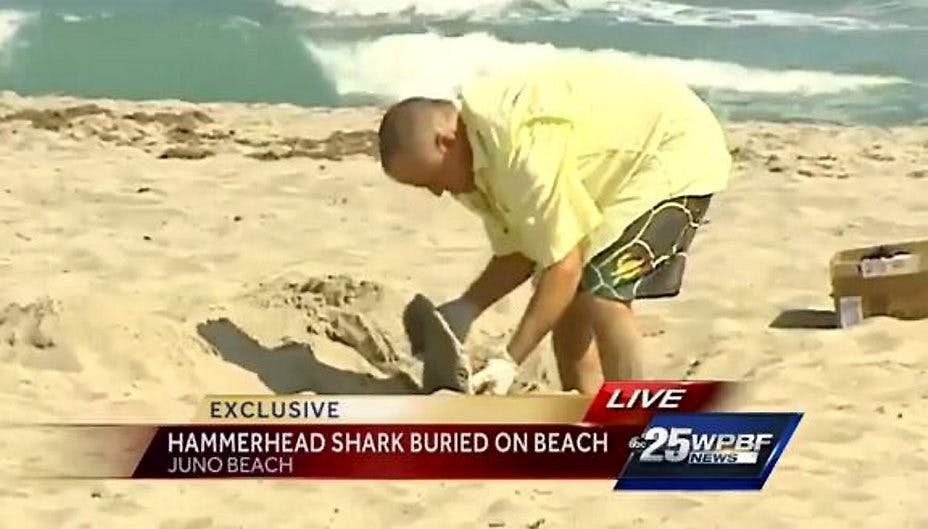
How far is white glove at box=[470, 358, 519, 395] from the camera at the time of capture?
134 inches

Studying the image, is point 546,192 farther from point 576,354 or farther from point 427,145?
point 576,354

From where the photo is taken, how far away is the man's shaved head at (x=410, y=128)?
337cm

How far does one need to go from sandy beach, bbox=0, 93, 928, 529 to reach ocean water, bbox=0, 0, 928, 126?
2.05 m

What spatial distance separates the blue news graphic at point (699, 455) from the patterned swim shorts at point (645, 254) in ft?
0.97

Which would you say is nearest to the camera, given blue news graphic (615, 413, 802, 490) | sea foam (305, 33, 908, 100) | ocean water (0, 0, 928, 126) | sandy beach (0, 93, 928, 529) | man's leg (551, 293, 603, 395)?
sandy beach (0, 93, 928, 529)

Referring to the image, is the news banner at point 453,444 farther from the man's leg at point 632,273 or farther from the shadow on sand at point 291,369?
the shadow on sand at point 291,369

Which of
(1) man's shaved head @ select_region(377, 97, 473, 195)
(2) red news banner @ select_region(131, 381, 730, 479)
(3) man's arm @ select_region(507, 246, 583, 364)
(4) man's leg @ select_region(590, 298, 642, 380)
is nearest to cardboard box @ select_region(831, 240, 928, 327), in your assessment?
(4) man's leg @ select_region(590, 298, 642, 380)

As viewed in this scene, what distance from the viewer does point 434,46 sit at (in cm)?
963

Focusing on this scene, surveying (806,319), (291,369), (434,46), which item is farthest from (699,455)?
(434,46)

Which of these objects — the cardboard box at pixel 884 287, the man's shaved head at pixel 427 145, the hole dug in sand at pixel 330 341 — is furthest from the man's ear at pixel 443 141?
the cardboard box at pixel 884 287

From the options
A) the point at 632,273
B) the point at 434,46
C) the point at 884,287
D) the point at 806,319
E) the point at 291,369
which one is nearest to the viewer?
the point at 632,273

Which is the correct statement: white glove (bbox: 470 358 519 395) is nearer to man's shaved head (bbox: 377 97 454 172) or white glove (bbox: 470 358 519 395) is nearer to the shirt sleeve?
the shirt sleeve

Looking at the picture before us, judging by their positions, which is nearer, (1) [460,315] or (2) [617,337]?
(2) [617,337]

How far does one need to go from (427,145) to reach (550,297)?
387mm
